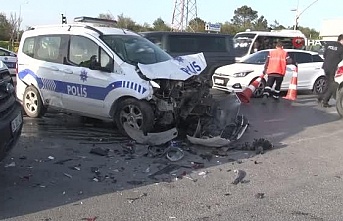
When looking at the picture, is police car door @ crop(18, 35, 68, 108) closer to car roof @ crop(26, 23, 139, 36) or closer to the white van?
car roof @ crop(26, 23, 139, 36)

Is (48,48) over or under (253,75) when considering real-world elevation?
over

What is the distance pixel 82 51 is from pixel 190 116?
234cm

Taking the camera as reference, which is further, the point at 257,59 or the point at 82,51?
the point at 257,59

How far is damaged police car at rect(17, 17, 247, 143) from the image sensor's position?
25.2 ft

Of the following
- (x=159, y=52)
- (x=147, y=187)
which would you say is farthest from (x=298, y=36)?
(x=147, y=187)

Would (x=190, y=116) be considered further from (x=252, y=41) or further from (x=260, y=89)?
(x=252, y=41)

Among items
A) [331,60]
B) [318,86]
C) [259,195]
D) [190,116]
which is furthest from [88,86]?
[318,86]

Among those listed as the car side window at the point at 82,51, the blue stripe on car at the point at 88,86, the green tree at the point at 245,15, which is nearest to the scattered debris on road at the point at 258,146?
the blue stripe on car at the point at 88,86

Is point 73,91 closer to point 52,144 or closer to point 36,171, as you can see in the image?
point 52,144

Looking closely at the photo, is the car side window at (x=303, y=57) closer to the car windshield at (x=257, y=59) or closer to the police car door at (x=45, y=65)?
the car windshield at (x=257, y=59)

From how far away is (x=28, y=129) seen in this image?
854 cm

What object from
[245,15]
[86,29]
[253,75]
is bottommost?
[253,75]

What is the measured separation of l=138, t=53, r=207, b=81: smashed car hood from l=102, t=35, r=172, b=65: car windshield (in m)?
0.28

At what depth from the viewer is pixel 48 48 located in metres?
9.18
